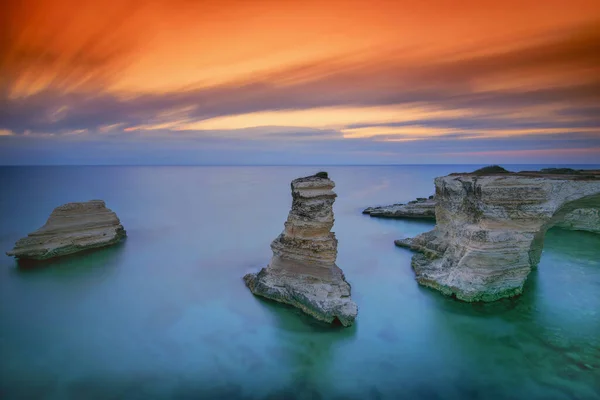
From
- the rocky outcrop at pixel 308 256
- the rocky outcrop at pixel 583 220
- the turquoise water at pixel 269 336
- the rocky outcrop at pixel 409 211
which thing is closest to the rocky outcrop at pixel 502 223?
the turquoise water at pixel 269 336

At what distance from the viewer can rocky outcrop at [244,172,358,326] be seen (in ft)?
37.0

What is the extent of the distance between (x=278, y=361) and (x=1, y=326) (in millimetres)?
9591

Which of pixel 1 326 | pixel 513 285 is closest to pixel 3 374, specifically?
pixel 1 326

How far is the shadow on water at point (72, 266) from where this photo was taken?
1477cm

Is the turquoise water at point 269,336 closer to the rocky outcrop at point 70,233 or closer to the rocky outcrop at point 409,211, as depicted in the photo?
the rocky outcrop at point 70,233

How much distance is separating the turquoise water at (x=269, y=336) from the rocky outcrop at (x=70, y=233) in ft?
2.87

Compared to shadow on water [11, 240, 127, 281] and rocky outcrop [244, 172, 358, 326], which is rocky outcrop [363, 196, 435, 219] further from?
shadow on water [11, 240, 127, 281]

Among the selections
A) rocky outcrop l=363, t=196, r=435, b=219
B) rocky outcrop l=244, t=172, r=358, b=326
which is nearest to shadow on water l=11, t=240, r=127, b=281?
rocky outcrop l=244, t=172, r=358, b=326

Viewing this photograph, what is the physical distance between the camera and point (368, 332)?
1053 centimetres

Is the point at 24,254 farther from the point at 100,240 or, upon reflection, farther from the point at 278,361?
the point at 278,361

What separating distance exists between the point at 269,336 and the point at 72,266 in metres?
11.5

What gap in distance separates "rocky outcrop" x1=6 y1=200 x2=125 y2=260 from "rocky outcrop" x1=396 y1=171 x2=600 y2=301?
1792cm

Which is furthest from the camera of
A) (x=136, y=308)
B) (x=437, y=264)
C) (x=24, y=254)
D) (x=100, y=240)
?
(x=100, y=240)

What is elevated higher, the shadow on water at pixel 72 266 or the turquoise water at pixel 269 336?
the shadow on water at pixel 72 266
